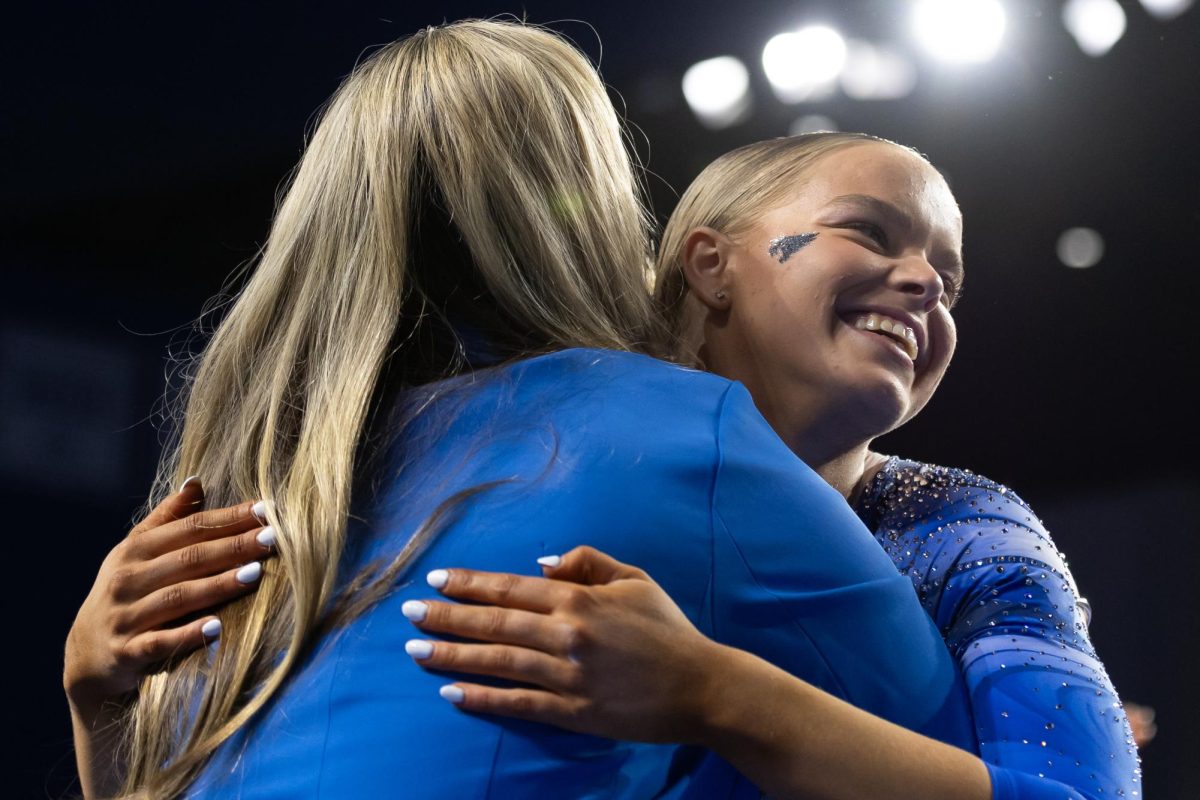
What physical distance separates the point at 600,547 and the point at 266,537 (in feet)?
0.99

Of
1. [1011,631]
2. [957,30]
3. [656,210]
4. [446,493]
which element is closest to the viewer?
[446,493]

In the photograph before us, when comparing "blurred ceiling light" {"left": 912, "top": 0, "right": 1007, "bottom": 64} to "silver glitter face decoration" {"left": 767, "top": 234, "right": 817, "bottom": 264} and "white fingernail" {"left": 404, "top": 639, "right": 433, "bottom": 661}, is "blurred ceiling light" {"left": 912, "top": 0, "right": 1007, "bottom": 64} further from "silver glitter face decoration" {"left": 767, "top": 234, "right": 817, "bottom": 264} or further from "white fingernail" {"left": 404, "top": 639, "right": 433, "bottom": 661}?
"white fingernail" {"left": 404, "top": 639, "right": 433, "bottom": 661}

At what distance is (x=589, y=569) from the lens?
934 millimetres

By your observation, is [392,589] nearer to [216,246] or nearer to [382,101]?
[382,101]

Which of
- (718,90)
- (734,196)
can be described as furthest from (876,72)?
(734,196)

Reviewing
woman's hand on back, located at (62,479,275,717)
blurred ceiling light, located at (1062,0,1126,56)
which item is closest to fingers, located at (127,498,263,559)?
woman's hand on back, located at (62,479,275,717)

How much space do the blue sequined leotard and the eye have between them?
0.27 metres

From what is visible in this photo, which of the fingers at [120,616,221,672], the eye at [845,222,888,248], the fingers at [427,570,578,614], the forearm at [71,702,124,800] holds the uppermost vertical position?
the eye at [845,222,888,248]

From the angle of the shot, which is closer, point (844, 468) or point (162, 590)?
point (162, 590)

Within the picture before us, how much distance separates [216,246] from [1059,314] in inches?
58.7

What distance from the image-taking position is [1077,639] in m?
1.29

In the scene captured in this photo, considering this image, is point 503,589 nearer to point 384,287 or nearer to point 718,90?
point 384,287

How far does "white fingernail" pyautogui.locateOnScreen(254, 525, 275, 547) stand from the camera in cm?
110

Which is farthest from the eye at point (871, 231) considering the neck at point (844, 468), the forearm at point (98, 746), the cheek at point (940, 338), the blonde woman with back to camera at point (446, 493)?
the forearm at point (98, 746)
